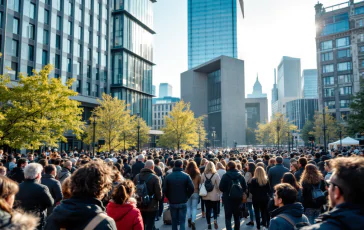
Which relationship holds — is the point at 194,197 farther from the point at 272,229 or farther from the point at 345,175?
the point at 345,175

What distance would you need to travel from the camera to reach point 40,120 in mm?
20750

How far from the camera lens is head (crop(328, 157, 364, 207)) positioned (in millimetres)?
2061

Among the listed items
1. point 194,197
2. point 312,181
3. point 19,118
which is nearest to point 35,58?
point 19,118

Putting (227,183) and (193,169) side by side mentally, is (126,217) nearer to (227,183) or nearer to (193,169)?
(227,183)

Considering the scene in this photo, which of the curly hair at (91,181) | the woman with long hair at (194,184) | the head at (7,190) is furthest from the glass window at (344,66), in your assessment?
the head at (7,190)

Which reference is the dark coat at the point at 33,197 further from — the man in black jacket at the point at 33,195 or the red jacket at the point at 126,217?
the red jacket at the point at 126,217

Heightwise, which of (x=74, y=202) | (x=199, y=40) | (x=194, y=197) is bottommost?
(x=194, y=197)

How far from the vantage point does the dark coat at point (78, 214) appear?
272 centimetres

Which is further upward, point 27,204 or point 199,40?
point 199,40

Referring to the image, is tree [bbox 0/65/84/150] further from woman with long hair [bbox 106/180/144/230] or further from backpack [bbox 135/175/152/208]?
woman with long hair [bbox 106/180/144/230]

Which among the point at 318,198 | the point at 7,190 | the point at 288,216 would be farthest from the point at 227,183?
the point at 7,190

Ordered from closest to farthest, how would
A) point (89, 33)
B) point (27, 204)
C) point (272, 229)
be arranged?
point (272, 229) < point (27, 204) < point (89, 33)

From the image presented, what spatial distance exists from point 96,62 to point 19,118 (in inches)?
1356

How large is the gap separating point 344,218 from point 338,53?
3210 inches
